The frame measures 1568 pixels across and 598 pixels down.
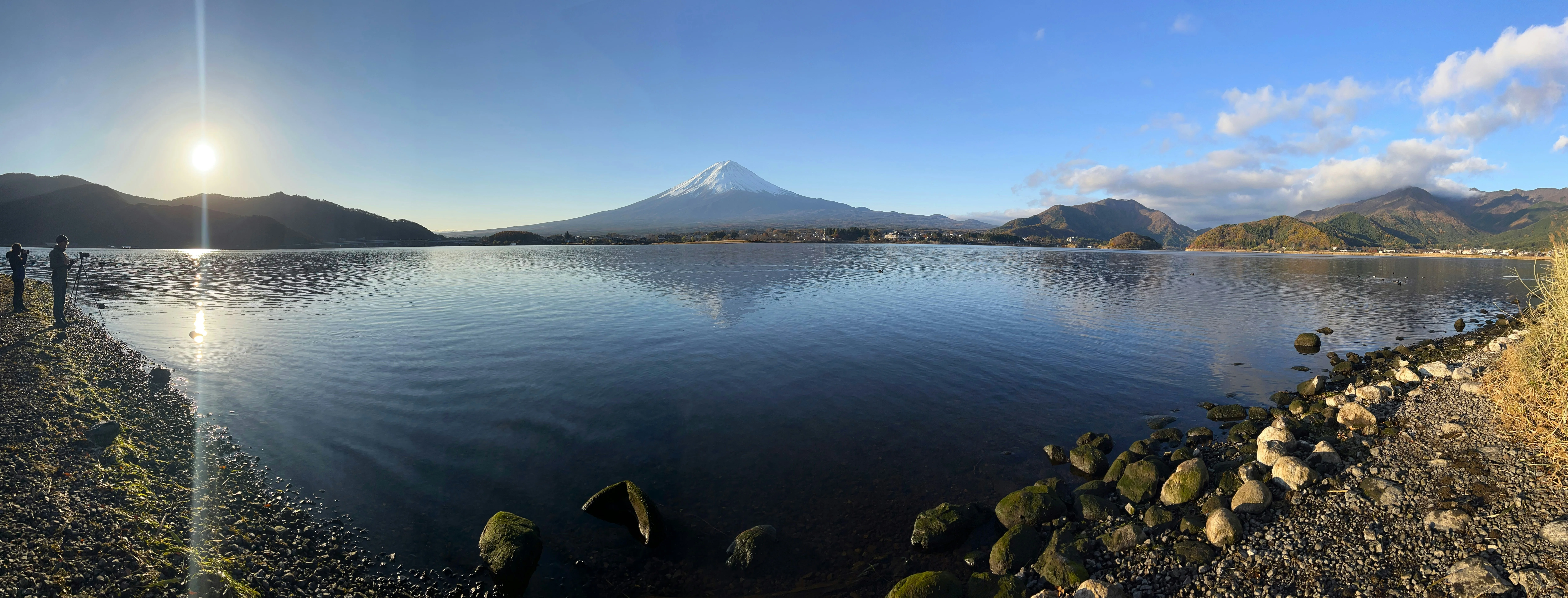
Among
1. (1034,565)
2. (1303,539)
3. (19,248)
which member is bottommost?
(1034,565)

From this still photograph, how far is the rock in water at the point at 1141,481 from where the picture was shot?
8.54 meters

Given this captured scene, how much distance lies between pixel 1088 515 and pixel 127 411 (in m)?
17.9

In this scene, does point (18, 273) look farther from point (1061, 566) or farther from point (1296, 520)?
point (1296, 520)

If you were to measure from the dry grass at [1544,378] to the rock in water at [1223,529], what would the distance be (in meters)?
3.92

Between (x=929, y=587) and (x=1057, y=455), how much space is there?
17.7 feet

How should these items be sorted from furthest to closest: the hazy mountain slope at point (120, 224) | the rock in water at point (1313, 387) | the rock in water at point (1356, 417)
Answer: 1. the hazy mountain slope at point (120, 224)
2. the rock in water at point (1313, 387)
3. the rock in water at point (1356, 417)

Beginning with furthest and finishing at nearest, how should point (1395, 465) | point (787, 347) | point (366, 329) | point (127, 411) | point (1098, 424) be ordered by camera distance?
point (366, 329)
point (787, 347)
point (1098, 424)
point (127, 411)
point (1395, 465)

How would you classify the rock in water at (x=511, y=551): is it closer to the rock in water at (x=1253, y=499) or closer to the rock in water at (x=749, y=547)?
the rock in water at (x=749, y=547)

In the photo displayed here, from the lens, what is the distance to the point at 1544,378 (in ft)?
28.0

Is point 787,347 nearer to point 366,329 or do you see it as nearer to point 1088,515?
point 1088,515

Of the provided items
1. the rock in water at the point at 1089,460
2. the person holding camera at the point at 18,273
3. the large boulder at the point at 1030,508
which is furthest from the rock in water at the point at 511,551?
the person holding camera at the point at 18,273

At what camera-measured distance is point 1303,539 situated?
6.59 meters

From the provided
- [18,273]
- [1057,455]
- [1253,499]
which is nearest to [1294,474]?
[1253,499]

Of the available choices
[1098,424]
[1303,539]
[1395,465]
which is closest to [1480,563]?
[1303,539]
